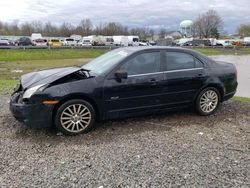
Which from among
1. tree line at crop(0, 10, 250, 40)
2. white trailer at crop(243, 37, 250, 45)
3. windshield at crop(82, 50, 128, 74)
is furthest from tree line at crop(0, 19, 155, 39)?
windshield at crop(82, 50, 128, 74)

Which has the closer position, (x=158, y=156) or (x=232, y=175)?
(x=232, y=175)

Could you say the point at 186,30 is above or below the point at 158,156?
above

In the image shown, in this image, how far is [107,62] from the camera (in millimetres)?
4930

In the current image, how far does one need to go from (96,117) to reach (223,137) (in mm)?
2280

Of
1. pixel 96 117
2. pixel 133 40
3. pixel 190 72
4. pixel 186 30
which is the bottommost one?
pixel 96 117

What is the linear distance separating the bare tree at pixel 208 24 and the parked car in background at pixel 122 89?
88857mm

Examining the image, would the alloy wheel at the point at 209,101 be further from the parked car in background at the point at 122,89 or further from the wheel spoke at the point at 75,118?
the wheel spoke at the point at 75,118

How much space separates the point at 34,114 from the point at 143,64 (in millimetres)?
2179

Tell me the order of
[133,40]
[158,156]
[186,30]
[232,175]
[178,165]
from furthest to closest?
[186,30] < [133,40] < [158,156] < [178,165] < [232,175]

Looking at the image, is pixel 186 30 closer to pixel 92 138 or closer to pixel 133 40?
pixel 133 40

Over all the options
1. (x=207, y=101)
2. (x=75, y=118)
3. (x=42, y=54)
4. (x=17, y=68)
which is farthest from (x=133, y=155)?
(x=42, y=54)

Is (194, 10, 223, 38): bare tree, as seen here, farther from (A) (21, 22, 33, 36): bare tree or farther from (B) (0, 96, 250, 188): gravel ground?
(B) (0, 96, 250, 188): gravel ground

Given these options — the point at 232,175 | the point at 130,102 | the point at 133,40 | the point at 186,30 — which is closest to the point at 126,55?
the point at 130,102

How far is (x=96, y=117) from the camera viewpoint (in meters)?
4.55
